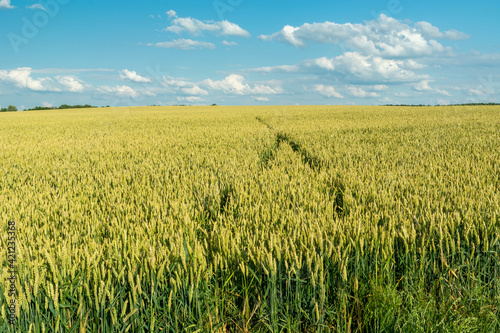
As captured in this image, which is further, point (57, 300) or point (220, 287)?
point (220, 287)

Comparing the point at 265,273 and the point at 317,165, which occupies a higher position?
the point at 317,165

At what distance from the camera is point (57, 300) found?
1.66 meters

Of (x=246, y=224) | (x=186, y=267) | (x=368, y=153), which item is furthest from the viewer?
(x=368, y=153)

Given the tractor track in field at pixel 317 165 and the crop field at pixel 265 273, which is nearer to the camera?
the crop field at pixel 265 273

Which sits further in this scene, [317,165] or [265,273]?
[317,165]

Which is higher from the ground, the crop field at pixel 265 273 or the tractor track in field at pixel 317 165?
the tractor track in field at pixel 317 165

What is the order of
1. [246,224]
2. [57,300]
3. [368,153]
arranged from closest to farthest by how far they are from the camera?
[57,300] → [246,224] → [368,153]

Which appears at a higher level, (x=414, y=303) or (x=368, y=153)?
(x=368, y=153)

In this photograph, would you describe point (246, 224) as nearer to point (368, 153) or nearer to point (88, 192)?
point (88, 192)

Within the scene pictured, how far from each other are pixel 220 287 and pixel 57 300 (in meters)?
0.88

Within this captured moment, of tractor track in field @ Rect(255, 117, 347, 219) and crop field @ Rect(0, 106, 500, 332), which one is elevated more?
tractor track in field @ Rect(255, 117, 347, 219)

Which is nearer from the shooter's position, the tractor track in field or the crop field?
the crop field

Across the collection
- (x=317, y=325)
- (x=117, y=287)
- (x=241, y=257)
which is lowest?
(x=317, y=325)

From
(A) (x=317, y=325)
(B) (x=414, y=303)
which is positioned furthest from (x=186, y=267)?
(B) (x=414, y=303)
